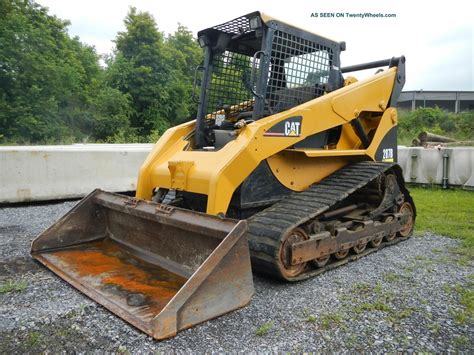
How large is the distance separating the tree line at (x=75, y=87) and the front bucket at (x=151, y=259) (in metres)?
19.6

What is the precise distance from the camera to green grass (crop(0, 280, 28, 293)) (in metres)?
3.31

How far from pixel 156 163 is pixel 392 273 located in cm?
269

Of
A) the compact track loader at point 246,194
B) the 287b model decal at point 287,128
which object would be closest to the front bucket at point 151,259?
the compact track loader at point 246,194

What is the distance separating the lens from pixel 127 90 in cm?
2984

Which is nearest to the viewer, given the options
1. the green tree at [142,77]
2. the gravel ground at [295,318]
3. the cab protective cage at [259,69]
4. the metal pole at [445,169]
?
the gravel ground at [295,318]

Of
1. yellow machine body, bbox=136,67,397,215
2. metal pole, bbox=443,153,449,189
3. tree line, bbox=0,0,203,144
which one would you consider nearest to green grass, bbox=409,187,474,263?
metal pole, bbox=443,153,449,189

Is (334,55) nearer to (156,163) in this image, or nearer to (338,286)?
(156,163)

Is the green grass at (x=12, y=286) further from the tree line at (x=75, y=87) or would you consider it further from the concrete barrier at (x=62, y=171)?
the tree line at (x=75, y=87)

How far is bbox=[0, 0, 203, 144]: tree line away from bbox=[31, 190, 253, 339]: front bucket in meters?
19.6

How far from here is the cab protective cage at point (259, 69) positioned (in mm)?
4250

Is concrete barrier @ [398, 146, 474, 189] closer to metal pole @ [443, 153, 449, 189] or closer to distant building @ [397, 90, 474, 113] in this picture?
metal pole @ [443, 153, 449, 189]

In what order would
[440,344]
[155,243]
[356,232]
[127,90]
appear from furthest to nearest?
1. [127,90]
2. [356,232]
3. [155,243]
4. [440,344]

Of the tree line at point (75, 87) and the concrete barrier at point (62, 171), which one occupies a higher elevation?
the tree line at point (75, 87)

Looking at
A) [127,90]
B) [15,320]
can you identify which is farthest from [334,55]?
[127,90]
